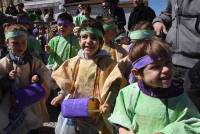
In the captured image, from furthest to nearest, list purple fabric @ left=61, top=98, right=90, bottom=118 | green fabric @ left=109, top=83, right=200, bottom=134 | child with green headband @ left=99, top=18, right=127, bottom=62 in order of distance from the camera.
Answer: child with green headband @ left=99, top=18, right=127, bottom=62 < purple fabric @ left=61, top=98, right=90, bottom=118 < green fabric @ left=109, top=83, right=200, bottom=134

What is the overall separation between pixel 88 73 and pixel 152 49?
128 cm

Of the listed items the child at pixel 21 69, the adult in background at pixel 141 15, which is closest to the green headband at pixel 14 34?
the child at pixel 21 69

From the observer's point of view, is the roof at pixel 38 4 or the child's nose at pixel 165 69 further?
the roof at pixel 38 4

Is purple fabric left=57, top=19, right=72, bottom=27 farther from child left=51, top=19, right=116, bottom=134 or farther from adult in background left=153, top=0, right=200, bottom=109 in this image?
adult in background left=153, top=0, right=200, bottom=109

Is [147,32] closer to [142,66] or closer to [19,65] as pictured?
[19,65]

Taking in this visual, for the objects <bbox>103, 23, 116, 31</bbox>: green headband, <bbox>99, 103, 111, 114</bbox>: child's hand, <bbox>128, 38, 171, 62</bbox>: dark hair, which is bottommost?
<bbox>99, 103, 111, 114</bbox>: child's hand

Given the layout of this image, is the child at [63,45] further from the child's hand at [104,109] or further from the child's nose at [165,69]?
the child's nose at [165,69]

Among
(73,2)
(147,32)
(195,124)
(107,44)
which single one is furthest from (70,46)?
(73,2)

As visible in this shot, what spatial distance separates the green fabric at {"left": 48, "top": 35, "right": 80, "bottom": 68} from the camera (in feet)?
22.1

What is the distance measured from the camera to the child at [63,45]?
22.1 ft

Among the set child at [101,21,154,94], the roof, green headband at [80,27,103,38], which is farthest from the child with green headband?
the roof

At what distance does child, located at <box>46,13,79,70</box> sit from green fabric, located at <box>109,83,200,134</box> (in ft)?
12.8

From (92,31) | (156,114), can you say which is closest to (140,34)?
(92,31)

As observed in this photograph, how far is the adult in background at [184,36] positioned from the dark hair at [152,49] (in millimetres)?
439
